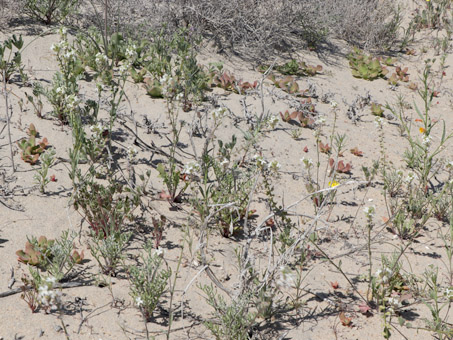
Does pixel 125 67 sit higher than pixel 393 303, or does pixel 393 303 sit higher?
pixel 125 67

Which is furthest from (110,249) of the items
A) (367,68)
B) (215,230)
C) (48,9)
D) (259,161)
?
(367,68)

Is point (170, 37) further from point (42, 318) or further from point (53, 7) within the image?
point (42, 318)

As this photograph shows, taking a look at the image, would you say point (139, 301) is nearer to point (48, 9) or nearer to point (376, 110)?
point (376, 110)

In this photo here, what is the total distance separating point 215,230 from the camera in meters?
4.17

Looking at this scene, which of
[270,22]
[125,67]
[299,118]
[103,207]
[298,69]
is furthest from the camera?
[270,22]

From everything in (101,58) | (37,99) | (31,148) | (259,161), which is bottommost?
(31,148)

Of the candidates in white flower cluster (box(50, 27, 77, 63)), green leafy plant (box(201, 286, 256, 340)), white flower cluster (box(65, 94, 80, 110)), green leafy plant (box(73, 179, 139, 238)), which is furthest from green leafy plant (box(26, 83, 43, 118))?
green leafy plant (box(201, 286, 256, 340))

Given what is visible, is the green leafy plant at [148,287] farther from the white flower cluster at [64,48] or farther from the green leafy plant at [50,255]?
the white flower cluster at [64,48]

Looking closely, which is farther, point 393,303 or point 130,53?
point 130,53

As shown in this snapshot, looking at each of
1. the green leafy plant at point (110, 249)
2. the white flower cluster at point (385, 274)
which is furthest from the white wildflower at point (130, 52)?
the white flower cluster at point (385, 274)

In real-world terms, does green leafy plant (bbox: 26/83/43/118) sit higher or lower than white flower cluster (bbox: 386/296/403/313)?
higher

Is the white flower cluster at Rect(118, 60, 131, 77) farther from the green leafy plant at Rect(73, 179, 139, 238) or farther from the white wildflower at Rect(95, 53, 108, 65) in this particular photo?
the green leafy plant at Rect(73, 179, 139, 238)

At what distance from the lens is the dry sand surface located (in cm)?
326

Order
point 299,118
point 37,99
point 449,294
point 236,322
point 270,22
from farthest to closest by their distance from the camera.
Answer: point 270,22 < point 299,118 < point 37,99 < point 449,294 < point 236,322
